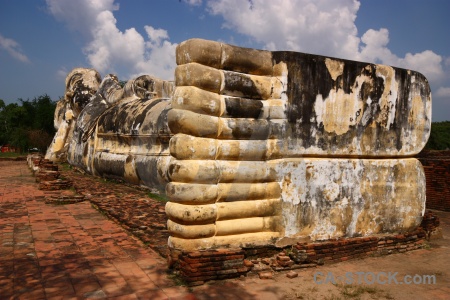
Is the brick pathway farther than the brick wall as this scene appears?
No

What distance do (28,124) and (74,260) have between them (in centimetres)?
2775

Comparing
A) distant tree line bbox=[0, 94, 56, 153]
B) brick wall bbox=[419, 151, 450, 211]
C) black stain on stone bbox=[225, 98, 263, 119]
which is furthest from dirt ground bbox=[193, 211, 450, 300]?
distant tree line bbox=[0, 94, 56, 153]

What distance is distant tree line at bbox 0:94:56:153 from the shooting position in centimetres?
2245

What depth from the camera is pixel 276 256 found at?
3705mm

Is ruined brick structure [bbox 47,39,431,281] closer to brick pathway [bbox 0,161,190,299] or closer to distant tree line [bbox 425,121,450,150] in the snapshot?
brick pathway [bbox 0,161,190,299]

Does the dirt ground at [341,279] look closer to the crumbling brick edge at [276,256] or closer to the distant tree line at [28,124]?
the crumbling brick edge at [276,256]

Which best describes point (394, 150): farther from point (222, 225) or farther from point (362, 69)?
point (222, 225)

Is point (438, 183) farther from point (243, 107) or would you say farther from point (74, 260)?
point (74, 260)

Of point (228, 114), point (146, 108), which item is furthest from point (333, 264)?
point (146, 108)

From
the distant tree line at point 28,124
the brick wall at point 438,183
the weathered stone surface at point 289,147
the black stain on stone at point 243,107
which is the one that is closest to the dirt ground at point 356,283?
the weathered stone surface at point 289,147

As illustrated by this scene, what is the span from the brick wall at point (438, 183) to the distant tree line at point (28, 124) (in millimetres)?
19820

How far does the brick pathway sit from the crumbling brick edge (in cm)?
20

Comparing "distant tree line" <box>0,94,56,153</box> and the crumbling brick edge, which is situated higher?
"distant tree line" <box>0,94,56,153</box>

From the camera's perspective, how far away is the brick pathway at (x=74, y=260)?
9.96ft
